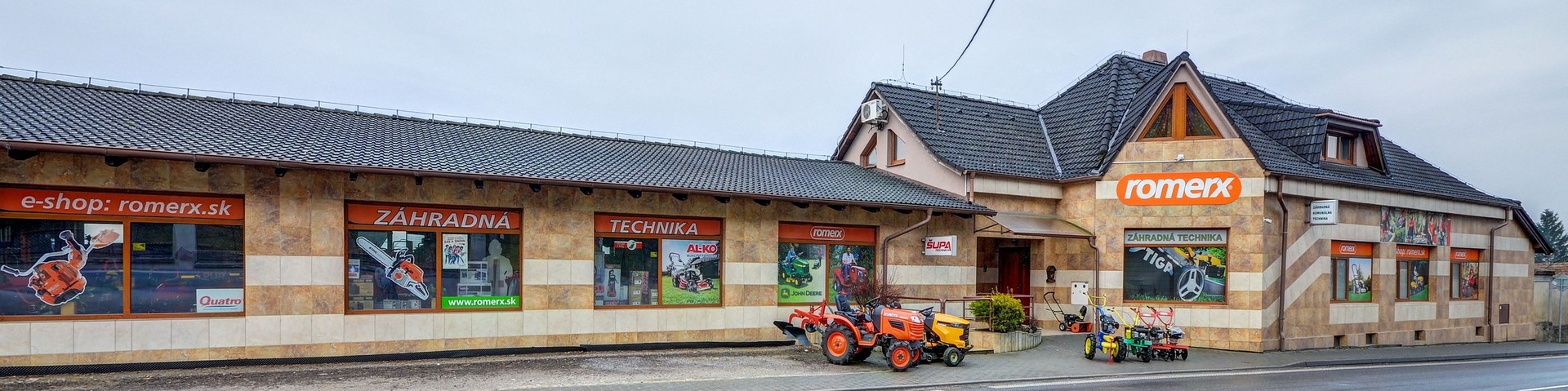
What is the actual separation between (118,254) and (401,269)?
11.8 ft

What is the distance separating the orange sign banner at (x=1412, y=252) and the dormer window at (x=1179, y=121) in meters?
6.88

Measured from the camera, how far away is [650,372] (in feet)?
42.1

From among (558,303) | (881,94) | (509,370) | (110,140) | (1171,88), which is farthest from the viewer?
(881,94)

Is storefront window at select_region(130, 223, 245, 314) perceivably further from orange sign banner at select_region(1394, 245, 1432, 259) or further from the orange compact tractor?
orange sign banner at select_region(1394, 245, 1432, 259)

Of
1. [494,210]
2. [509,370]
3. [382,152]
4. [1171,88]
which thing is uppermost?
[1171,88]

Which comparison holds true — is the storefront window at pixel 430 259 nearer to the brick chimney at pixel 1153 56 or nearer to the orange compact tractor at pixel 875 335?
the orange compact tractor at pixel 875 335

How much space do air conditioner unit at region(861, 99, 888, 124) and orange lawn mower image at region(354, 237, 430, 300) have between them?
12.5m

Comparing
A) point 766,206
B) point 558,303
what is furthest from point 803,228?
point 558,303

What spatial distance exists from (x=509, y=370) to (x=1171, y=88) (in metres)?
14.9

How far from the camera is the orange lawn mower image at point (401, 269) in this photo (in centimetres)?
1375

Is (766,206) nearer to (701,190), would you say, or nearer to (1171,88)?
(701,190)

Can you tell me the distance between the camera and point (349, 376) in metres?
11.8

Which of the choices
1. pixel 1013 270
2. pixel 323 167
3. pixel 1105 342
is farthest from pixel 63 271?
pixel 1013 270

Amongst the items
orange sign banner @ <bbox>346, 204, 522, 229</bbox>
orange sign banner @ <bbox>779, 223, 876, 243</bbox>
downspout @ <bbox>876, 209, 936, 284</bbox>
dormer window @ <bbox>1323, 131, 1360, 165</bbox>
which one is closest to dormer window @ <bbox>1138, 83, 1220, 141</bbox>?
dormer window @ <bbox>1323, 131, 1360, 165</bbox>
